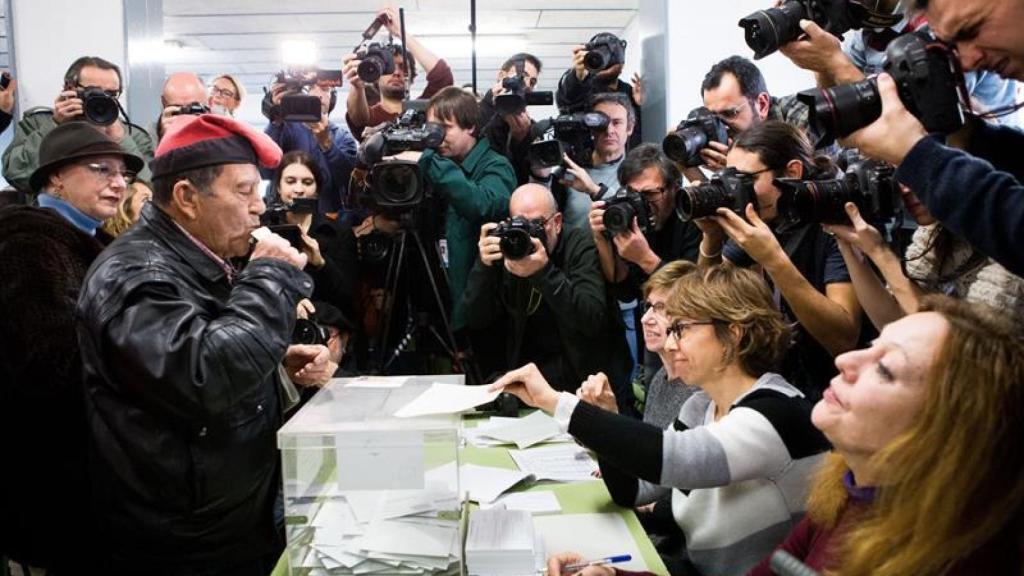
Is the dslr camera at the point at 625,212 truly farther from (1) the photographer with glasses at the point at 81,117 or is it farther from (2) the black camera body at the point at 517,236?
(1) the photographer with glasses at the point at 81,117

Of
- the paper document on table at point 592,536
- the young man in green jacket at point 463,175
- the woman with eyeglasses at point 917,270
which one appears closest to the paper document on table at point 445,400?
the paper document on table at point 592,536

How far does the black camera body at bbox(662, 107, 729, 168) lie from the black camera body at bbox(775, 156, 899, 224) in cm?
66

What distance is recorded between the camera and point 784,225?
1.70 m

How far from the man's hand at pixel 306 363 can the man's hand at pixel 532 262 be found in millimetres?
785

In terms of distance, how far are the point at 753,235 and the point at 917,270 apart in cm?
33

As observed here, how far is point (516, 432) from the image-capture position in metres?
2.26

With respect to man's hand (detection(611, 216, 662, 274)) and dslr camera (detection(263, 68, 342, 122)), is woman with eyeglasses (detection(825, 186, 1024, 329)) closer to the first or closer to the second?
man's hand (detection(611, 216, 662, 274))

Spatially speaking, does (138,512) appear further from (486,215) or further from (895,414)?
(486,215)

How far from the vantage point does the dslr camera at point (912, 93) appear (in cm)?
113

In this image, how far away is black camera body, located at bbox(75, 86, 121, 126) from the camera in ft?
9.21

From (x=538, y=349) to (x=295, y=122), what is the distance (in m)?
1.50

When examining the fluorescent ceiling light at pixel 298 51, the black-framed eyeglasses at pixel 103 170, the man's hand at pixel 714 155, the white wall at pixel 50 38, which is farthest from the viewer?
the fluorescent ceiling light at pixel 298 51

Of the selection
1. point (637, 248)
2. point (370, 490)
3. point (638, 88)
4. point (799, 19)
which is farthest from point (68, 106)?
point (799, 19)

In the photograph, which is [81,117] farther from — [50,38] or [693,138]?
[693,138]
